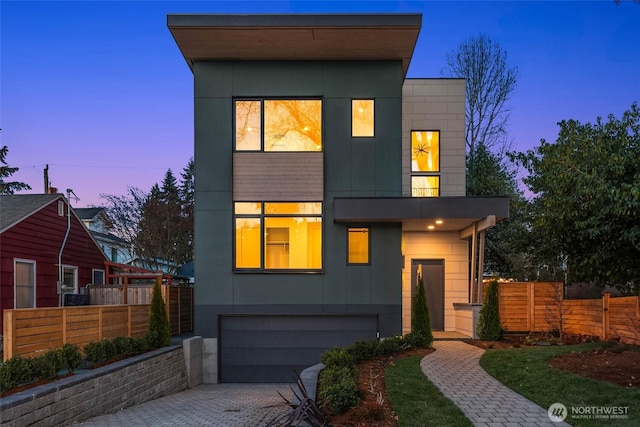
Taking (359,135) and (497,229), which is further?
(497,229)

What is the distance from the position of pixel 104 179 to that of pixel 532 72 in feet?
109

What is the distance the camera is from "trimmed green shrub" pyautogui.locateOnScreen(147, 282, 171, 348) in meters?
11.7

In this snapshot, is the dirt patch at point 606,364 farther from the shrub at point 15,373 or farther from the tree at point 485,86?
the tree at point 485,86

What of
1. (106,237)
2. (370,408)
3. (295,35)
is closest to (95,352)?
(370,408)

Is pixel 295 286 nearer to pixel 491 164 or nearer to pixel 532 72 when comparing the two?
pixel 491 164

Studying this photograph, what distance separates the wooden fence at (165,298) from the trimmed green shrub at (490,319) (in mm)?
8733

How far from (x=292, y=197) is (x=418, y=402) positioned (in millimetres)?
7300

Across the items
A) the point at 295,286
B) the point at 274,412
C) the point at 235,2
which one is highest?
the point at 235,2

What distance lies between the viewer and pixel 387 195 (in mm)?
12891

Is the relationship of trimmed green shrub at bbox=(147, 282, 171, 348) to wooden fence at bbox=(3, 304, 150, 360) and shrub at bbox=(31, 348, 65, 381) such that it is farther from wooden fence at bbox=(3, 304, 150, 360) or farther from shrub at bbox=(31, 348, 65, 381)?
shrub at bbox=(31, 348, 65, 381)

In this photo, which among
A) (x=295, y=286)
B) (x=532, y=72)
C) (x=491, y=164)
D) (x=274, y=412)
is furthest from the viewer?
(x=532, y=72)

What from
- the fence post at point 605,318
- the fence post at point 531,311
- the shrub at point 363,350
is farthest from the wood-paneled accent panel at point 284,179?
the fence post at point 605,318

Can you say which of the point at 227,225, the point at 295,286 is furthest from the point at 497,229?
the point at 227,225

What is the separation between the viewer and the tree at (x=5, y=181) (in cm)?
2469
